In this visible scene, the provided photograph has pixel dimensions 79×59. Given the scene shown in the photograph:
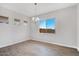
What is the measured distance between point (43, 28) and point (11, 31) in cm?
272

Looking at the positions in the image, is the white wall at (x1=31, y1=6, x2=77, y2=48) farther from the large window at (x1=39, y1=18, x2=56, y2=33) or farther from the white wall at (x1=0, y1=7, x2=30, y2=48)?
the white wall at (x1=0, y1=7, x2=30, y2=48)

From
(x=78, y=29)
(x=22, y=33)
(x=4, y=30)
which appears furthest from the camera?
(x=22, y=33)

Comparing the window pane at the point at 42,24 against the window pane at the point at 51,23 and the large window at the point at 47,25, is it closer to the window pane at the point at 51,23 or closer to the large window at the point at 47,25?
the large window at the point at 47,25

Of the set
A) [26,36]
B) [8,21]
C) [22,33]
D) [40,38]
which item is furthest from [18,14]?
[40,38]

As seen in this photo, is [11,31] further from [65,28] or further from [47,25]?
[65,28]

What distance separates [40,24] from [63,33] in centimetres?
250

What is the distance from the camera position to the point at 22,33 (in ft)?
21.6

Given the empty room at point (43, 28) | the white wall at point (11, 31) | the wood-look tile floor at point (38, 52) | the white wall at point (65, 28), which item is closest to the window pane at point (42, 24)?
the empty room at point (43, 28)

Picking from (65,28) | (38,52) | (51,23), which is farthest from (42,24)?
(38,52)

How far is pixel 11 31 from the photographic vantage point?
5.25 metres

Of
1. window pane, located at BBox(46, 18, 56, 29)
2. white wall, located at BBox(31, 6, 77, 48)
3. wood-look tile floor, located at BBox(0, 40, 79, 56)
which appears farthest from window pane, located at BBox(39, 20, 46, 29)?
wood-look tile floor, located at BBox(0, 40, 79, 56)

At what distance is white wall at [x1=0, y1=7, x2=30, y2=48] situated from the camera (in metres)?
4.63

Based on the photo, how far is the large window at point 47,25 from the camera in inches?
220

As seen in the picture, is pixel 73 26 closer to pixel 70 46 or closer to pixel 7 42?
pixel 70 46
